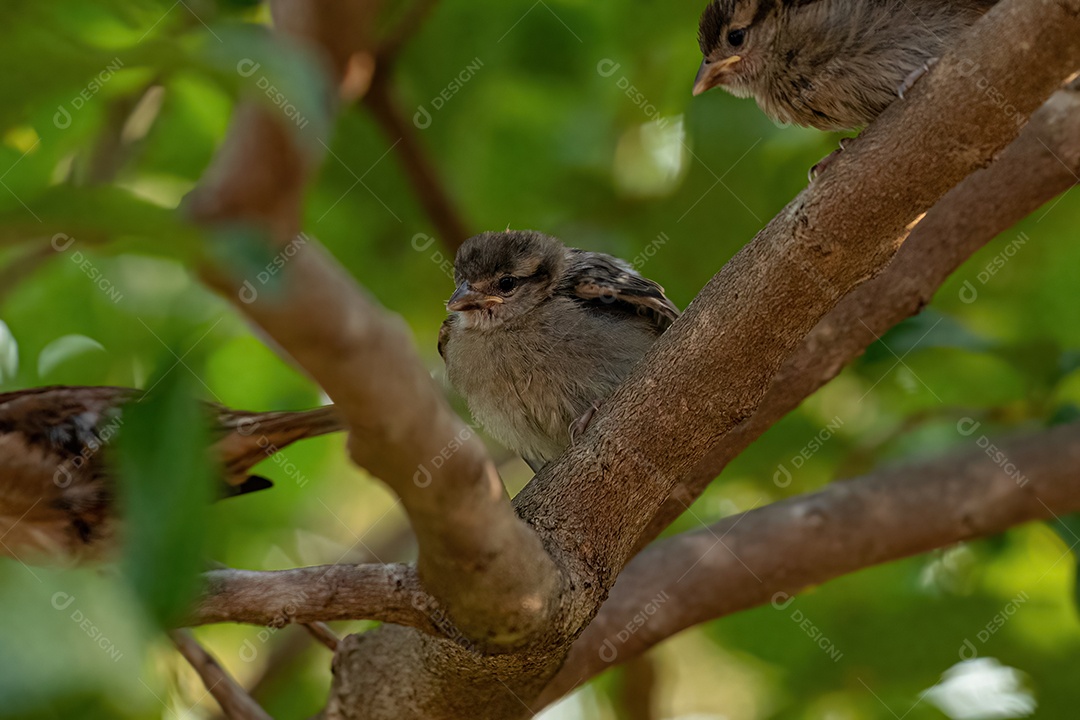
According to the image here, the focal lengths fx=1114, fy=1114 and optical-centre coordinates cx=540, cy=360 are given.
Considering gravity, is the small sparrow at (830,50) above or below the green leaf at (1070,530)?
above

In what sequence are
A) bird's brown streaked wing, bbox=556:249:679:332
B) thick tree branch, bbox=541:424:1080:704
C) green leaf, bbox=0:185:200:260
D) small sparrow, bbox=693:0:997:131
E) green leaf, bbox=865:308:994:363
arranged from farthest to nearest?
bird's brown streaked wing, bbox=556:249:679:332, green leaf, bbox=865:308:994:363, thick tree branch, bbox=541:424:1080:704, small sparrow, bbox=693:0:997:131, green leaf, bbox=0:185:200:260

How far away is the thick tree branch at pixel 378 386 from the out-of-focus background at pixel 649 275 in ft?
5.85

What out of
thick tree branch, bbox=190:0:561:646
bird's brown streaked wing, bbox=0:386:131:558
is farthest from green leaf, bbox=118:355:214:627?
bird's brown streaked wing, bbox=0:386:131:558

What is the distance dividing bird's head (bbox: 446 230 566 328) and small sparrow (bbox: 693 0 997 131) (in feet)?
3.68

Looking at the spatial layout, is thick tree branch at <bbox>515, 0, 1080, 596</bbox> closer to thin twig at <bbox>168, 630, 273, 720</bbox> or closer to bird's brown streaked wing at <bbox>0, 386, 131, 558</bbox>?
thin twig at <bbox>168, 630, 273, 720</bbox>

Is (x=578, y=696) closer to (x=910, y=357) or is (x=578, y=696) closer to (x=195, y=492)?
(x=910, y=357)

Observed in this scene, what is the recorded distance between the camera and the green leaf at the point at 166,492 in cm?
126

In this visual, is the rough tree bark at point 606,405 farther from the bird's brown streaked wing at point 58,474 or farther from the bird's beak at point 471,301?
the bird's beak at point 471,301

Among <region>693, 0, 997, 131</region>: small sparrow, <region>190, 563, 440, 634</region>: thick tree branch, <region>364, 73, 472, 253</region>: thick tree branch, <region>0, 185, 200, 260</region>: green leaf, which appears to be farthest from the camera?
<region>364, 73, 472, 253</region>: thick tree branch

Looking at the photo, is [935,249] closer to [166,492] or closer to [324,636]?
[324,636]

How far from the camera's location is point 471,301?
4469mm

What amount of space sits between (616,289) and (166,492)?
10.3 feet

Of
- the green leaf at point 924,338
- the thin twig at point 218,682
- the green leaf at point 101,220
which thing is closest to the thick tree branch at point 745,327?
the thin twig at point 218,682

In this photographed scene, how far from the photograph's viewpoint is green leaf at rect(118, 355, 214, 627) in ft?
4.13
